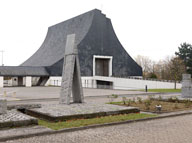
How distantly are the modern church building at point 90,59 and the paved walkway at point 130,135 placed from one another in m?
31.6

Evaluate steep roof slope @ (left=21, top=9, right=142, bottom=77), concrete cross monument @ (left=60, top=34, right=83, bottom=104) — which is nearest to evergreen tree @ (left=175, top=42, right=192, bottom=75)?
steep roof slope @ (left=21, top=9, right=142, bottom=77)

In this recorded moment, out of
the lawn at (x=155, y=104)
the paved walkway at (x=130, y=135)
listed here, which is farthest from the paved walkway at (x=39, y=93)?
the paved walkway at (x=130, y=135)

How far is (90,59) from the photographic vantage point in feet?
142

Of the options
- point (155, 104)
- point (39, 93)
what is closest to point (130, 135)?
point (155, 104)

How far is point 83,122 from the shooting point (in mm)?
7812

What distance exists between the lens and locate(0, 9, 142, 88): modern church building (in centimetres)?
4119

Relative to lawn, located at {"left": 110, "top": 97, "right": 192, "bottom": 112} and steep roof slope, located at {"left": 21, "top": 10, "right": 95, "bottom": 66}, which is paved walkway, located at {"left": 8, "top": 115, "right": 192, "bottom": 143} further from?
steep roof slope, located at {"left": 21, "top": 10, "right": 95, "bottom": 66}

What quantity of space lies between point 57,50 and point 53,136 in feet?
137

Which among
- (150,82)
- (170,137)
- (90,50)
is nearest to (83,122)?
(170,137)

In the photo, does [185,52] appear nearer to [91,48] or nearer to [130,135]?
[91,48]

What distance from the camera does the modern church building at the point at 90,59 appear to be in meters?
41.2

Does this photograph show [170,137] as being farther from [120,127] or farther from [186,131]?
[120,127]

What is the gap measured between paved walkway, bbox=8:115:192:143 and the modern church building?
1246 inches

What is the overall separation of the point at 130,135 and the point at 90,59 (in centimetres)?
3709
